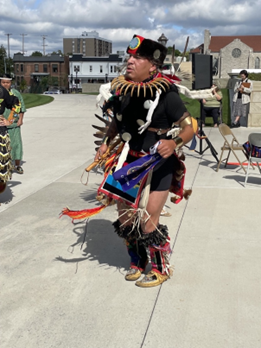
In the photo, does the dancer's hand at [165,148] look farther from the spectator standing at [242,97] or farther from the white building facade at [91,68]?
the white building facade at [91,68]

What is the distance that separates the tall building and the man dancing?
561 ft

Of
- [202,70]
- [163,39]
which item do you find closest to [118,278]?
[163,39]

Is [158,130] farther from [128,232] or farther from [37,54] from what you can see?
[37,54]

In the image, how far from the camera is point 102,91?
265 inches

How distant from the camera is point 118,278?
4031 millimetres

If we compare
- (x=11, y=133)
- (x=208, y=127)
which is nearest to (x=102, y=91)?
(x=11, y=133)

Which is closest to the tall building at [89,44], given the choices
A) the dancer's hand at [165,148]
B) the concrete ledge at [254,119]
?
the concrete ledge at [254,119]

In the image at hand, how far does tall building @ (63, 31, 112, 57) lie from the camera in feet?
559

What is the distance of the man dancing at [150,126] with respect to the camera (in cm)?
358

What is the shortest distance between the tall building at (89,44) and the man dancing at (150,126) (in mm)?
170910

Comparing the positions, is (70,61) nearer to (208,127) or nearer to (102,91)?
(208,127)

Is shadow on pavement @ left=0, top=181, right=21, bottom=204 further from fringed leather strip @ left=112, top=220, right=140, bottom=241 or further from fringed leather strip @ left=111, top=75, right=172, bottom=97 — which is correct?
fringed leather strip @ left=111, top=75, right=172, bottom=97

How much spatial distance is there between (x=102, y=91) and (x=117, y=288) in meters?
3.67

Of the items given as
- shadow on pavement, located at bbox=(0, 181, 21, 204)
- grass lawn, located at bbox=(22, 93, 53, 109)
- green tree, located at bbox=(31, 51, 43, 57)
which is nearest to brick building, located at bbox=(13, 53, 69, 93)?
green tree, located at bbox=(31, 51, 43, 57)
